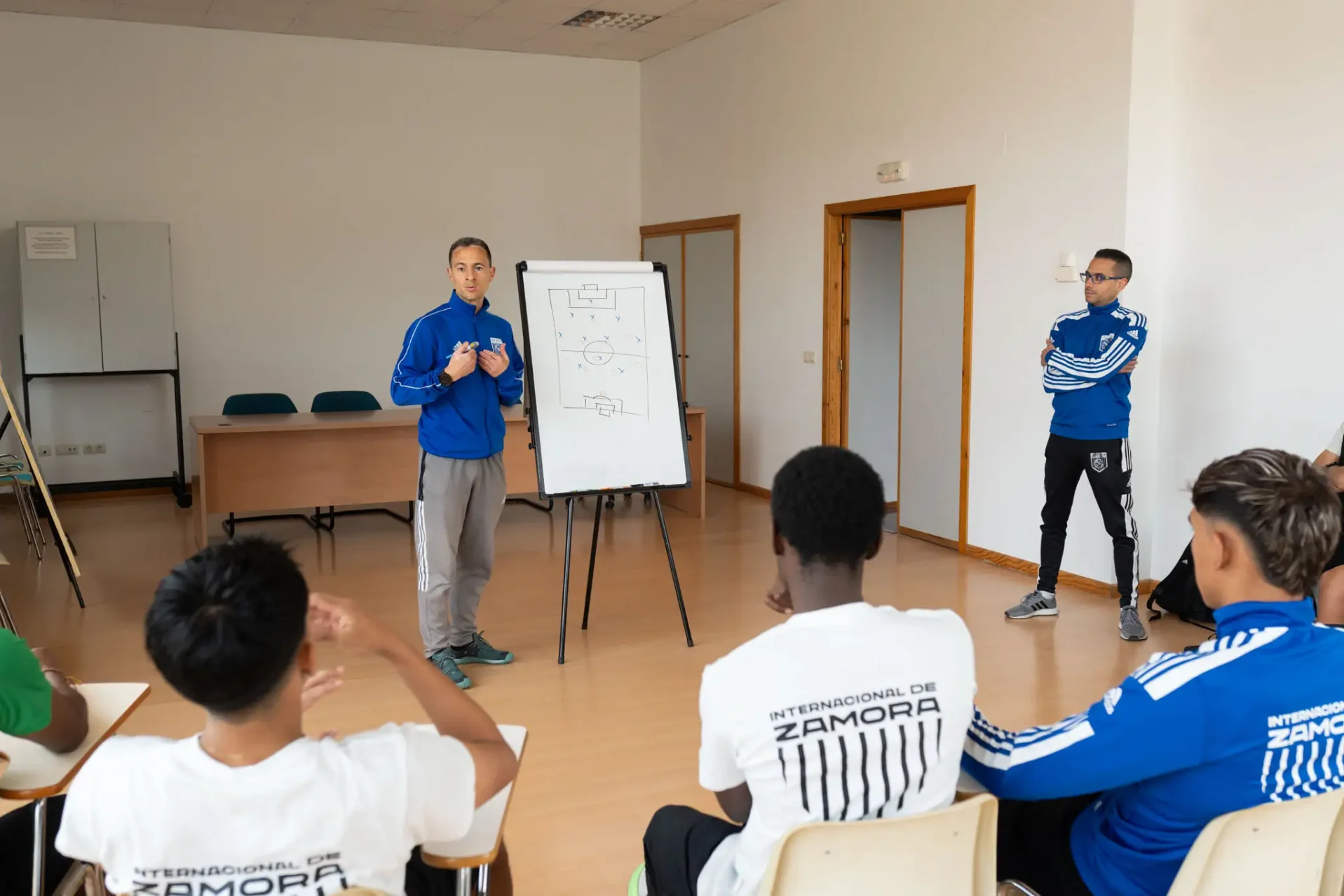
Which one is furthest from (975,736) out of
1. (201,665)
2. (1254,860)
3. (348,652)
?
(348,652)

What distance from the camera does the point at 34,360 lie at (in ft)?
24.3

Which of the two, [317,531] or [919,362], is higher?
[919,362]

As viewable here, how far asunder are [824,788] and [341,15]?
7.47 m

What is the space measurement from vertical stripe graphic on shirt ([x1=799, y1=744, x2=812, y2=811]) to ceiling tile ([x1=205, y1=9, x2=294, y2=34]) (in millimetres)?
7457

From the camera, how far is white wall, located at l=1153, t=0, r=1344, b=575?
4.31m

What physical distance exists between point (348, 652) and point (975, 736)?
319 centimetres

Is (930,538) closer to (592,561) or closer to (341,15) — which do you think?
(592,561)

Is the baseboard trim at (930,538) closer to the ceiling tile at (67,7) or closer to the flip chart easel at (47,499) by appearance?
the flip chart easel at (47,499)

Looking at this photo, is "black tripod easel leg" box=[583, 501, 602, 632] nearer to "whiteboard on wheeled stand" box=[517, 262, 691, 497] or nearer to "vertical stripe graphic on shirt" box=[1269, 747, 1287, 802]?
"whiteboard on wheeled stand" box=[517, 262, 691, 497]

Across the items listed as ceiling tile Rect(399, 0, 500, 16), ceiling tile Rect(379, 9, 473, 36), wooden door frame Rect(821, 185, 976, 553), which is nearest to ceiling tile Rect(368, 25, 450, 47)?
ceiling tile Rect(379, 9, 473, 36)

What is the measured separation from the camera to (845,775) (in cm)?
144

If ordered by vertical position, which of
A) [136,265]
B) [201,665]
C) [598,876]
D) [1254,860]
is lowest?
[598,876]

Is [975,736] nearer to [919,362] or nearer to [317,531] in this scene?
[919,362]

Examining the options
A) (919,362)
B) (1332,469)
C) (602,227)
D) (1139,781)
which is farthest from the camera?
(602,227)
